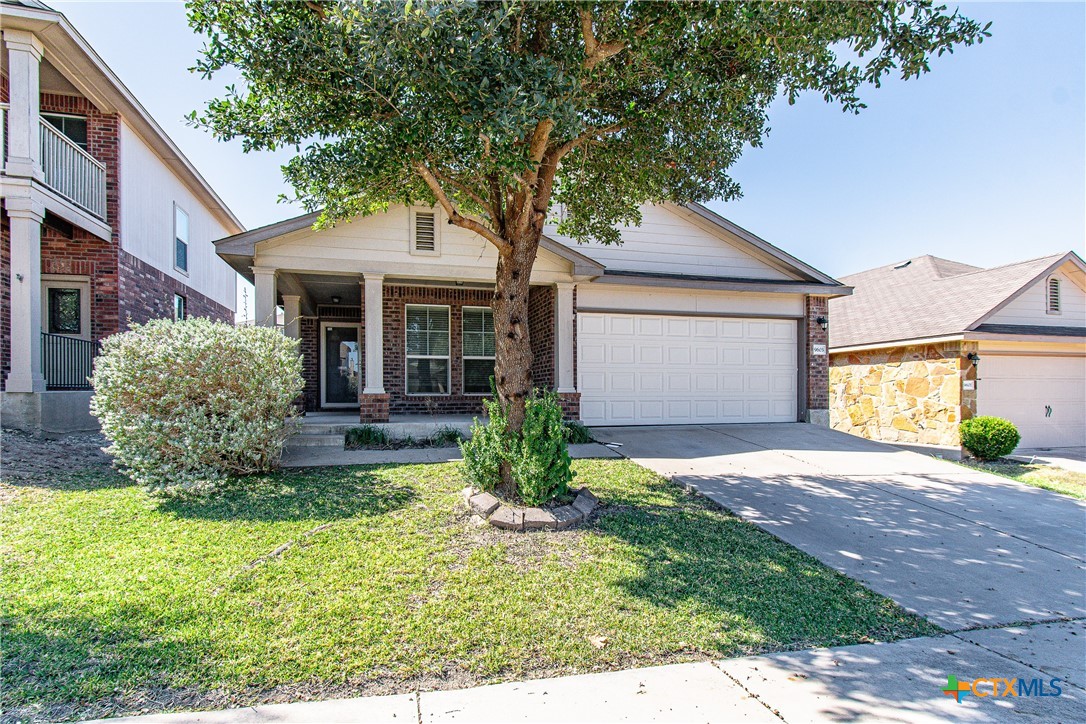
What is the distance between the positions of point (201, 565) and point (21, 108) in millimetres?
Result: 9314

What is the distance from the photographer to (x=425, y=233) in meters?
9.59

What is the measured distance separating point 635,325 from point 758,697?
8890 mm

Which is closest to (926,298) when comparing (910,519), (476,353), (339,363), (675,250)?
(675,250)

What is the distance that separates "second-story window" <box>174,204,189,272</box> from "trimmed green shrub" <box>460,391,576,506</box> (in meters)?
12.3

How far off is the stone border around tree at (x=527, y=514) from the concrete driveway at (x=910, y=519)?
1784mm

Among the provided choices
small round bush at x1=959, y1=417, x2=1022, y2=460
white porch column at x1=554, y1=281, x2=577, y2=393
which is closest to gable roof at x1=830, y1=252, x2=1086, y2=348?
small round bush at x1=959, y1=417, x2=1022, y2=460

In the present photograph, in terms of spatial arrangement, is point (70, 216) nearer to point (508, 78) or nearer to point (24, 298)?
point (24, 298)

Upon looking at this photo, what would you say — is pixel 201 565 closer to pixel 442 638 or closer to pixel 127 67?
pixel 442 638

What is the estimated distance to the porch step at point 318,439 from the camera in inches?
333

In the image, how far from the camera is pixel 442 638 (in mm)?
3182

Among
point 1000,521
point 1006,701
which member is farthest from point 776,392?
point 1006,701

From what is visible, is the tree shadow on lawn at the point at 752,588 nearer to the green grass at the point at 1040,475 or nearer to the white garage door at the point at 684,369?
the white garage door at the point at 684,369

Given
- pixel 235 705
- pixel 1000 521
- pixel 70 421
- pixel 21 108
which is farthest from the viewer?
pixel 70 421

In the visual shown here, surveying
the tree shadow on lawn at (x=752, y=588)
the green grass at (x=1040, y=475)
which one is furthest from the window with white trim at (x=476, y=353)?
the green grass at (x=1040, y=475)
